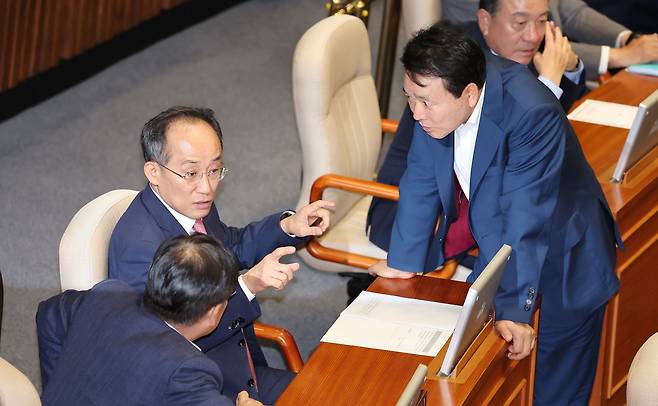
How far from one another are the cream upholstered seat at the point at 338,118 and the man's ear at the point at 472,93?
0.95 metres

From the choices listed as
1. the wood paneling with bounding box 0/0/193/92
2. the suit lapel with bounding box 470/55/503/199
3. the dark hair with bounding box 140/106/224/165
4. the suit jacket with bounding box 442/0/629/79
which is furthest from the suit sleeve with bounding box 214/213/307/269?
the wood paneling with bounding box 0/0/193/92

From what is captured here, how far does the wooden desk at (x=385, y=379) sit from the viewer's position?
2.67 metres

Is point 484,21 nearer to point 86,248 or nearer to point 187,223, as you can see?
point 187,223

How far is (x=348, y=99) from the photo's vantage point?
405cm

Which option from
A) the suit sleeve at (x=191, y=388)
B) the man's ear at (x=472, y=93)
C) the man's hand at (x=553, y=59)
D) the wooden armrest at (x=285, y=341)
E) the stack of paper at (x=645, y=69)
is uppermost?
the man's ear at (x=472, y=93)

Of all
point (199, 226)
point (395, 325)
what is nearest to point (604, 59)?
point (395, 325)

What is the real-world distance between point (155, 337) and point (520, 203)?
1.07m

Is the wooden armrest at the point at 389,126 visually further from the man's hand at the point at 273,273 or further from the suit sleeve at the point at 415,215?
the man's hand at the point at 273,273

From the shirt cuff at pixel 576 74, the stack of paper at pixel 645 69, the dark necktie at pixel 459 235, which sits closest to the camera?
the dark necktie at pixel 459 235

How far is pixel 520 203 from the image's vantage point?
9.70 feet

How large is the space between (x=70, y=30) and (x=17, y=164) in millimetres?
980

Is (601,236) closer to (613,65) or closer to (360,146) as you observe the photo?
(360,146)

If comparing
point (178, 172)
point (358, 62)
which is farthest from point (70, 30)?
point (178, 172)

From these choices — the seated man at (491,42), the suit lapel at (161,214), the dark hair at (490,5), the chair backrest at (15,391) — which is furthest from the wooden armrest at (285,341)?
the dark hair at (490,5)
